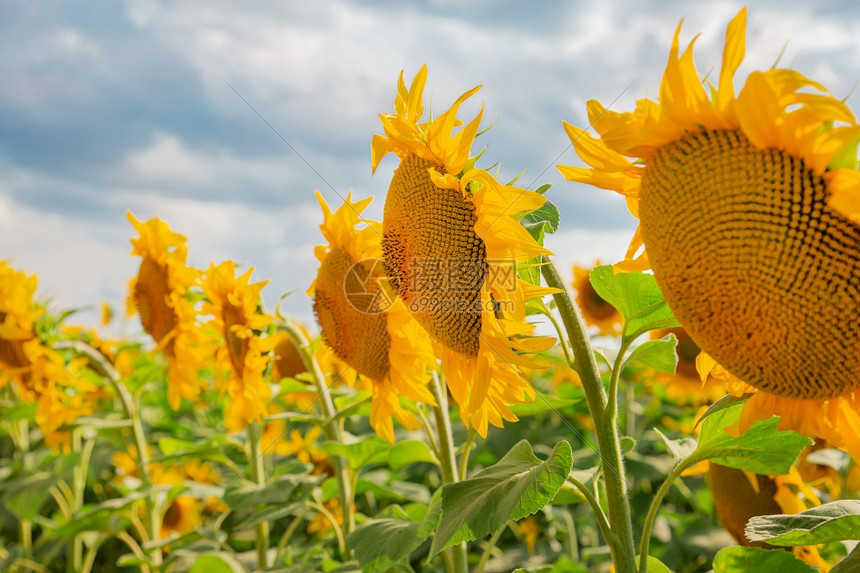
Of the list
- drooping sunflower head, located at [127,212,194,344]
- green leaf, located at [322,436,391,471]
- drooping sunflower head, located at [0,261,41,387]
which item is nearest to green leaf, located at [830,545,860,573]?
green leaf, located at [322,436,391,471]

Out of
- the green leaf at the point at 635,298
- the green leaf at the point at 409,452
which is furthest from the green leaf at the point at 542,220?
the green leaf at the point at 409,452

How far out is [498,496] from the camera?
1253 millimetres

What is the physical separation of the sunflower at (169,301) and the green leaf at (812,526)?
8.42 ft

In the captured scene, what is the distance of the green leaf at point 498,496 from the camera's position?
46.0 inches

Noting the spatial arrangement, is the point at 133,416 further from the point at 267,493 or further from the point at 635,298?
the point at 635,298

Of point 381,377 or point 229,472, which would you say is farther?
point 229,472

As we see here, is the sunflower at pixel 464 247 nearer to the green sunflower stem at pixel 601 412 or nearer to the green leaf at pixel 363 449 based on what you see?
the green sunflower stem at pixel 601 412

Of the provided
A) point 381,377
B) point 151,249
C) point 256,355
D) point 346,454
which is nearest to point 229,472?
point 151,249

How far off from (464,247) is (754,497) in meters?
1.22

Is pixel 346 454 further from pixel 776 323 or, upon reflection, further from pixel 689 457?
pixel 776 323

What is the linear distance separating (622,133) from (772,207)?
23 cm

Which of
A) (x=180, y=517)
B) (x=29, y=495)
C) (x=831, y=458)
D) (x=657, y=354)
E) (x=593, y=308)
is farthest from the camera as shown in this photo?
(x=593, y=308)

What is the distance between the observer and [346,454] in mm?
2381

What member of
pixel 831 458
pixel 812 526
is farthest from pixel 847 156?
pixel 831 458
